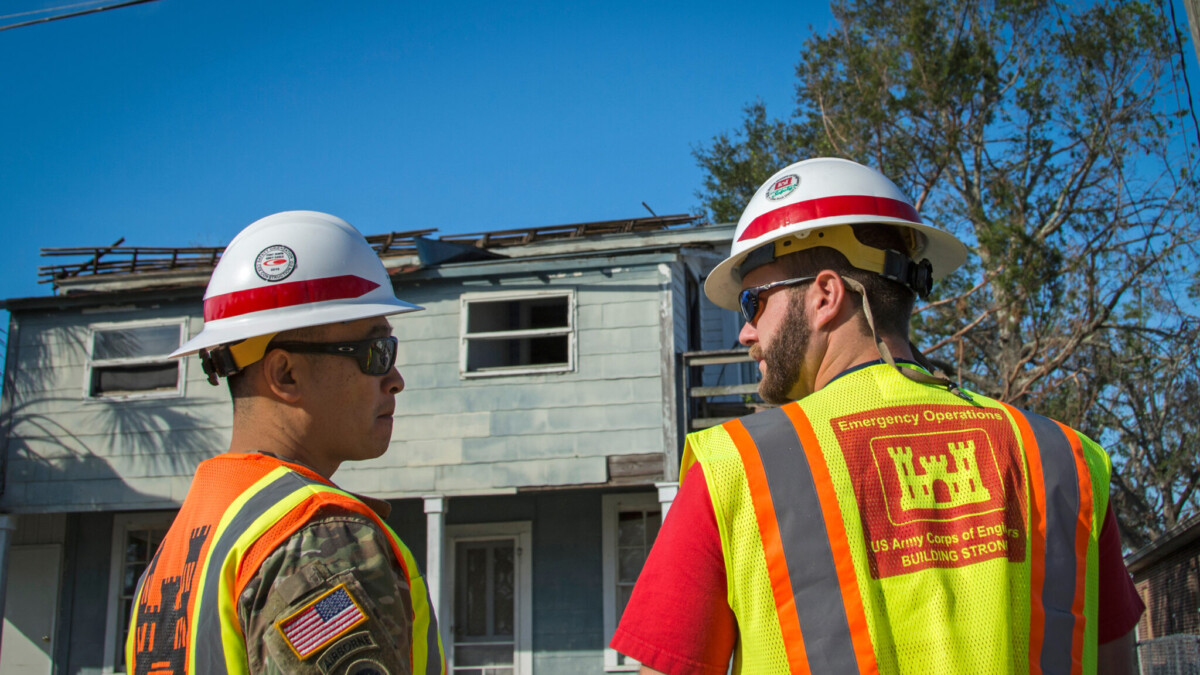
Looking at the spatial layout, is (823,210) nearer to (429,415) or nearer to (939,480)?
(939,480)

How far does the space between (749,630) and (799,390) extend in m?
0.65

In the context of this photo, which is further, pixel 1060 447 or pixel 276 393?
pixel 276 393

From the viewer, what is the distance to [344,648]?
1678 mm

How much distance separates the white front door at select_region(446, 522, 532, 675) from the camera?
13.4 m

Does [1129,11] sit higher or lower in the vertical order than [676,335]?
higher

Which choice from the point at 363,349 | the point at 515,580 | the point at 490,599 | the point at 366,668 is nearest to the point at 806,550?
the point at 366,668

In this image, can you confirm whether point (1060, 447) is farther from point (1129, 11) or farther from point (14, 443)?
point (1129, 11)

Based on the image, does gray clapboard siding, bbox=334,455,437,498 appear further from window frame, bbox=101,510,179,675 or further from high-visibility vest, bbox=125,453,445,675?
high-visibility vest, bbox=125,453,445,675

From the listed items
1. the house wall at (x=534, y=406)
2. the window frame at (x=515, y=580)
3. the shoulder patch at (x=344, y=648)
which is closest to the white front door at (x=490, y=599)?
the window frame at (x=515, y=580)

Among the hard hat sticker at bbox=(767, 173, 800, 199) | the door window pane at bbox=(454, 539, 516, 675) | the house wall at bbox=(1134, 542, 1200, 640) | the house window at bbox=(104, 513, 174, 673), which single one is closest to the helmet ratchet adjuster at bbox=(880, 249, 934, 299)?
the hard hat sticker at bbox=(767, 173, 800, 199)

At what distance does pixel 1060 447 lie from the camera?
1.94 meters

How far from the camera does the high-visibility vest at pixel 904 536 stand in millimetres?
1732

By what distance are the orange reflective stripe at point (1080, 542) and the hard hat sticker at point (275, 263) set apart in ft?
5.64

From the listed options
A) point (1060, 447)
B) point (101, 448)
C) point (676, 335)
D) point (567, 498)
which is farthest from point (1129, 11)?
point (1060, 447)
